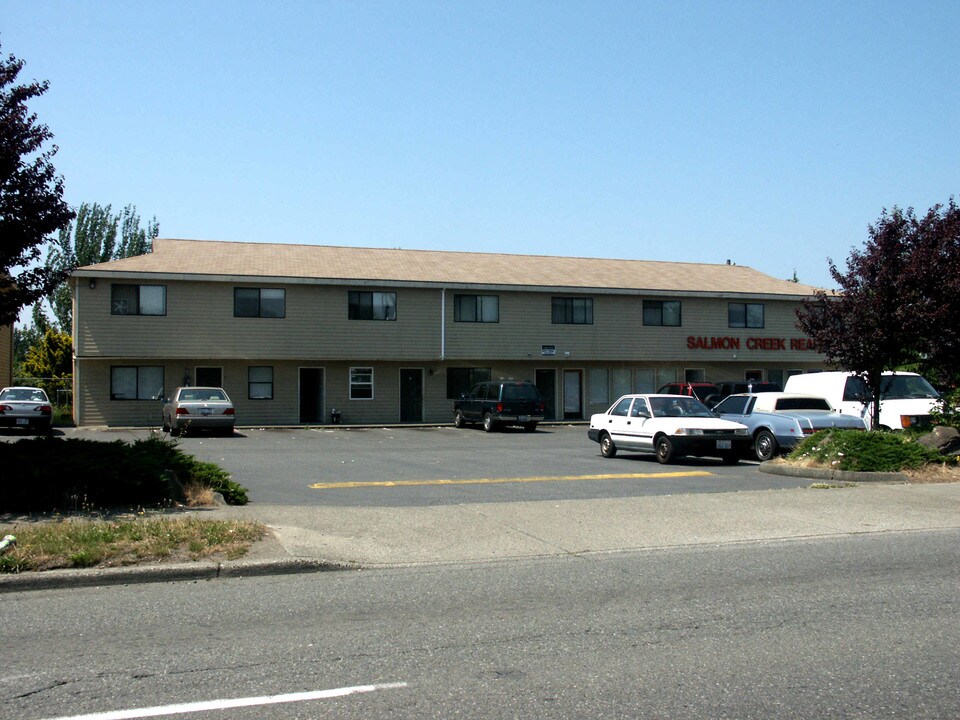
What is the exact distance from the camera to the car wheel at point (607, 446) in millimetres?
21375

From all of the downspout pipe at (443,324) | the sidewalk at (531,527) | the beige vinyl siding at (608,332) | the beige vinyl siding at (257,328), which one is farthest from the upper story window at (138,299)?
the sidewalk at (531,527)

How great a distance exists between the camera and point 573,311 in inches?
1550

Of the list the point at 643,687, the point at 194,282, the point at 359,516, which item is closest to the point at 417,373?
the point at 194,282

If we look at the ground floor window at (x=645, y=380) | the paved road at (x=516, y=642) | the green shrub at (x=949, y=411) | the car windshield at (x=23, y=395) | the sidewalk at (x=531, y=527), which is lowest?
the paved road at (x=516, y=642)

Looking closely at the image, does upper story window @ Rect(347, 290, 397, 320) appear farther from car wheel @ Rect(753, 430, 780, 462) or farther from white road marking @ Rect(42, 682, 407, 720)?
white road marking @ Rect(42, 682, 407, 720)

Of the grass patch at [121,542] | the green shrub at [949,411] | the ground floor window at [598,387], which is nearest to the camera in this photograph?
the grass patch at [121,542]

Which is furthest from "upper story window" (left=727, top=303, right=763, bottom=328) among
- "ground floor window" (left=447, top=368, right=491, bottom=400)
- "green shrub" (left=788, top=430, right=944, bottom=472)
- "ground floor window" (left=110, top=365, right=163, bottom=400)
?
"green shrub" (left=788, top=430, right=944, bottom=472)

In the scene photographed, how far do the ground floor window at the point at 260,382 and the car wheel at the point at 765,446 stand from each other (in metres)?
20.5

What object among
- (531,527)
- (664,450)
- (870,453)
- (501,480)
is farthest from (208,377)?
(531,527)

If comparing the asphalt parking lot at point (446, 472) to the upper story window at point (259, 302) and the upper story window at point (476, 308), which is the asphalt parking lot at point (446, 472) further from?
the upper story window at point (476, 308)

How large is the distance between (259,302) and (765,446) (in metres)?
21.0

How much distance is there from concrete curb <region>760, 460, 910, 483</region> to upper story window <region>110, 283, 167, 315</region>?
23.7m

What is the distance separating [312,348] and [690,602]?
95.7 feet

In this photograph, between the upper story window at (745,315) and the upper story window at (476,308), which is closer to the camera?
the upper story window at (476,308)
